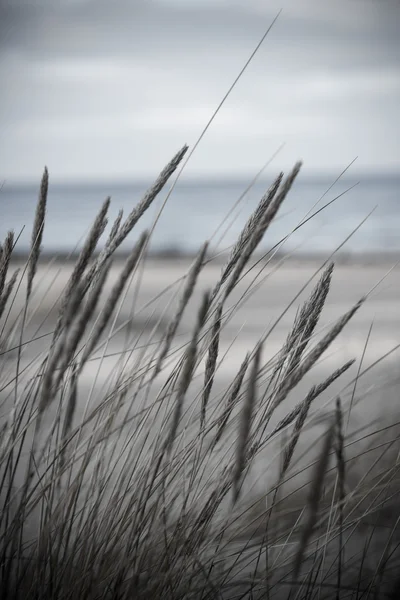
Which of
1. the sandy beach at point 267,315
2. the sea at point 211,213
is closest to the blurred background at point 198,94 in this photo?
the sea at point 211,213

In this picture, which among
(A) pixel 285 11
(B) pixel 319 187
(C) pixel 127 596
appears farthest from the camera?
(B) pixel 319 187

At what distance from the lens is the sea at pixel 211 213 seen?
6.37 meters

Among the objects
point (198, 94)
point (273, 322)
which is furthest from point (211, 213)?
point (273, 322)

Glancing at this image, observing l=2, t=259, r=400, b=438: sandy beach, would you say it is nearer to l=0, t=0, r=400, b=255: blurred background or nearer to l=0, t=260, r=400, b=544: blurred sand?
l=0, t=260, r=400, b=544: blurred sand

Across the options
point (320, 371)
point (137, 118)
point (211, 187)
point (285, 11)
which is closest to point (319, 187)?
point (211, 187)

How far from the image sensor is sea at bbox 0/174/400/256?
6.37 m

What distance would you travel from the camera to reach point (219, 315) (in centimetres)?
40

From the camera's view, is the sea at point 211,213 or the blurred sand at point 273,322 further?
the sea at point 211,213

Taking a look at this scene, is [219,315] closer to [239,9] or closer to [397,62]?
[239,9]

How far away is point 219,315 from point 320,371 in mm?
1671

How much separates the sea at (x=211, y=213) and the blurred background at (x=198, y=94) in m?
0.04

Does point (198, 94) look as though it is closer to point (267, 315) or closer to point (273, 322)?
point (267, 315)

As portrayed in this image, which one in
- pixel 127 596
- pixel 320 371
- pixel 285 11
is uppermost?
pixel 285 11

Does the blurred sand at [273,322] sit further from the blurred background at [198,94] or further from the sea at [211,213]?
the blurred background at [198,94]
